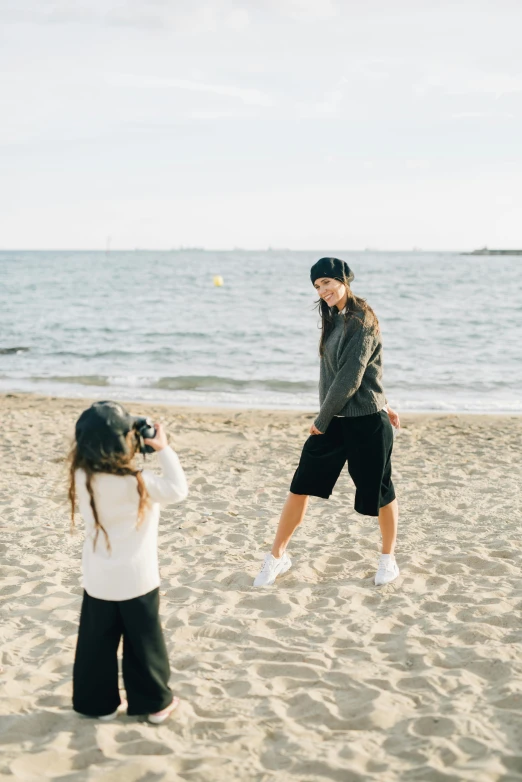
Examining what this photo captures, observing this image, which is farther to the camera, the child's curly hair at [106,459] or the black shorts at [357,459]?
the black shorts at [357,459]

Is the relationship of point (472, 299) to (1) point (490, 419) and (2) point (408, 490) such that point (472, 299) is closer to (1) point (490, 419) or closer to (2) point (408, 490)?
(1) point (490, 419)

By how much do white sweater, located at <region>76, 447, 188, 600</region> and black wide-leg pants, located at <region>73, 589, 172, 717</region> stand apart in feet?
0.22

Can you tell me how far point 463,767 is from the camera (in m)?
2.53

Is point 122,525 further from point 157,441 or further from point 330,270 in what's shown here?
point 330,270

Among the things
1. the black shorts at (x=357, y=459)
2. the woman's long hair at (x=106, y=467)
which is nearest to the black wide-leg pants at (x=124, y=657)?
the woman's long hair at (x=106, y=467)

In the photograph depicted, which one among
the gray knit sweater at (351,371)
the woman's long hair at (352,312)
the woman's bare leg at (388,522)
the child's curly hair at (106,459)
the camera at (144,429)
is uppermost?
the woman's long hair at (352,312)

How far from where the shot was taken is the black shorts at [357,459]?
3920 mm

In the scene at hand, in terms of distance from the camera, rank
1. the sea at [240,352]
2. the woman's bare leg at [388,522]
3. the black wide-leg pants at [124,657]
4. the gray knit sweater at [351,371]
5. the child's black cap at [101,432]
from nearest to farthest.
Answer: the child's black cap at [101,432], the black wide-leg pants at [124,657], the gray knit sweater at [351,371], the woman's bare leg at [388,522], the sea at [240,352]

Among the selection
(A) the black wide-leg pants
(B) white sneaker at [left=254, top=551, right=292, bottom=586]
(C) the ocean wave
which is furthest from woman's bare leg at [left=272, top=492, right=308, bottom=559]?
(C) the ocean wave

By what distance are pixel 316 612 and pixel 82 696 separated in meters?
1.50

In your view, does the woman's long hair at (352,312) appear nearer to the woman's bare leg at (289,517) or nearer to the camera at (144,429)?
the woman's bare leg at (289,517)

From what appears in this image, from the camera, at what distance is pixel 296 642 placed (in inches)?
142

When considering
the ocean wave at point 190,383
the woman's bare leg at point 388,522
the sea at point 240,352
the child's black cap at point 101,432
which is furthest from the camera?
the ocean wave at point 190,383

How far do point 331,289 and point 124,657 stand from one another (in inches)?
82.8
